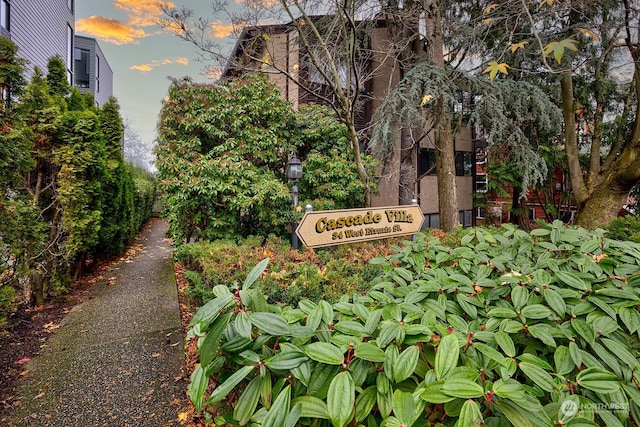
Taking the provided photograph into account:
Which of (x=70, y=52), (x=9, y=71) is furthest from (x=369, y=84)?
(x=70, y=52)

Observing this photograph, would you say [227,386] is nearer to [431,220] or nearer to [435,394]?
[435,394]

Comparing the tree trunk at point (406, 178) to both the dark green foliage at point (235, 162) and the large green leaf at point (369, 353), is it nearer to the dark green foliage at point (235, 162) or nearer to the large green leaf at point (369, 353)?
the dark green foliage at point (235, 162)

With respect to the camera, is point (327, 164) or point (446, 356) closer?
point (446, 356)

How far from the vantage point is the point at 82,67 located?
24188mm

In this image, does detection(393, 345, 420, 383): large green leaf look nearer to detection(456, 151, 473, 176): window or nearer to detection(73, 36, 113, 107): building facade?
detection(456, 151, 473, 176): window

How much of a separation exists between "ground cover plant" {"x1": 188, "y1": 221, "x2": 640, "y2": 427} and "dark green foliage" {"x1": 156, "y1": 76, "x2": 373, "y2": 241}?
4440 mm

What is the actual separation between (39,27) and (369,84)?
14372 millimetres

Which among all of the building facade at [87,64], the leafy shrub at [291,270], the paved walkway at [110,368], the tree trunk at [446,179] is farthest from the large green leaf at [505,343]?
the building facade at [87,64]

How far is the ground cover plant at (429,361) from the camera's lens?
3.08ft

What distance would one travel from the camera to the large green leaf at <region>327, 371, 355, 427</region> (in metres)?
0.89

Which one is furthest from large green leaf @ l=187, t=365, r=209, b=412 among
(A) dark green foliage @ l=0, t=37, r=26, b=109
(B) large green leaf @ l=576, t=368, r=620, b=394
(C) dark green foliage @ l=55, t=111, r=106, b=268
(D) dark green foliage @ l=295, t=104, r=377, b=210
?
(D) dark green foliage @ l=295, t=104, r=377, b=210

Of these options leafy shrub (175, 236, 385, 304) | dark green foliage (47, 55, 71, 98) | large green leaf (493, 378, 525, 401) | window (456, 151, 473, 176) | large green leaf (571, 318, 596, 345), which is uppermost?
dark green foliage (47, 55, 71, 98)

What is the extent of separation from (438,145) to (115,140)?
25.4ft

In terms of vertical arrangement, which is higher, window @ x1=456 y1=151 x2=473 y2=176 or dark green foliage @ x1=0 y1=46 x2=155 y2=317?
window @ x1=456 y1=151 x2=473 y2=176
